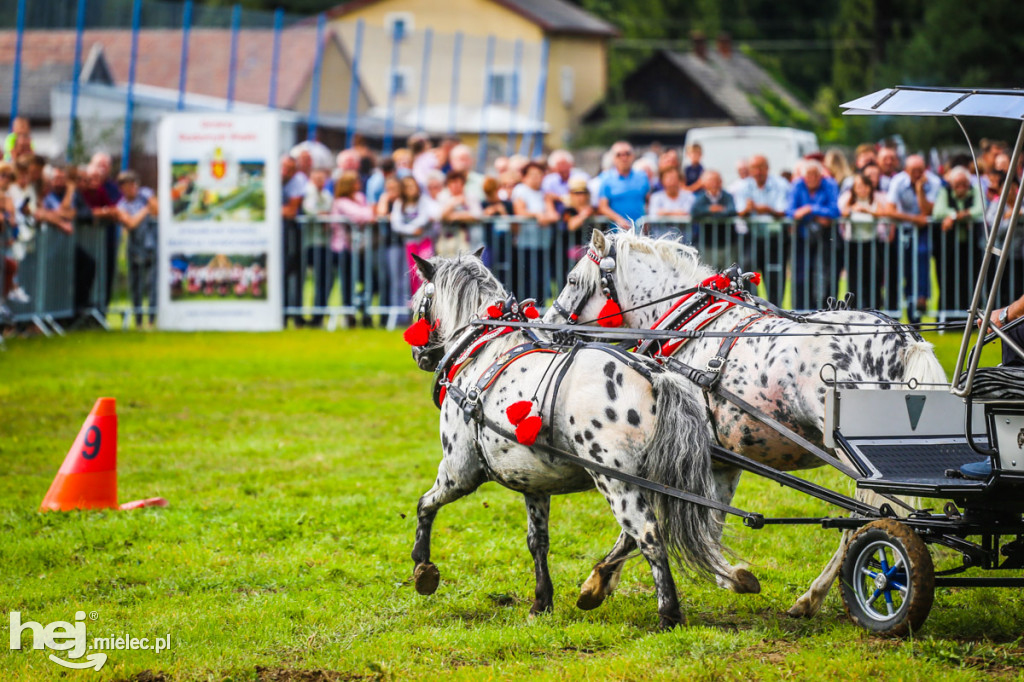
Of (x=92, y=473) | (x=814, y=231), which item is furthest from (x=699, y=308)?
(x=814, y=231)

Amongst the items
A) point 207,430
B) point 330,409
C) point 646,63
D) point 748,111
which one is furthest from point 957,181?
point 646,63

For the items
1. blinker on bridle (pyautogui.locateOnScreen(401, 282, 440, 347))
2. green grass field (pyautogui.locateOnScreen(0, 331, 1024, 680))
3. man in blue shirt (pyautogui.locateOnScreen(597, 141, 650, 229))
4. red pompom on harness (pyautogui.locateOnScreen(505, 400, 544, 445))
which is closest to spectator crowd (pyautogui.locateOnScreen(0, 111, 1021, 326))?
man in blue shirt (pyautogui.locateOnScreen(597, 141, 650, 229))

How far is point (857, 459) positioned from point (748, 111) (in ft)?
188

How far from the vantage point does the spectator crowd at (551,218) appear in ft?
53.4

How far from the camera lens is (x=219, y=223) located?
56.6 feet

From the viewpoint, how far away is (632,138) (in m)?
63.1

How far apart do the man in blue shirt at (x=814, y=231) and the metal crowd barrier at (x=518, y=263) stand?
3 centimetres

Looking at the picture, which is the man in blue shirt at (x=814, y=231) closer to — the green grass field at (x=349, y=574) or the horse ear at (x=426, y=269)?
the green grass field at (x=349, y=574)

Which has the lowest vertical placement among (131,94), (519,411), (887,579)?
(887,579)

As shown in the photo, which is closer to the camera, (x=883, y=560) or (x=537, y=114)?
(x=883, y=560)

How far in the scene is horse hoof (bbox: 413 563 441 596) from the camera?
21.0 feet

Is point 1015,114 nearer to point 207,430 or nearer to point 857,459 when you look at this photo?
point 857,459

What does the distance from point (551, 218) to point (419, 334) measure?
10.1 meters

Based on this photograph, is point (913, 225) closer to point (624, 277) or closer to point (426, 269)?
point (624, 277)
